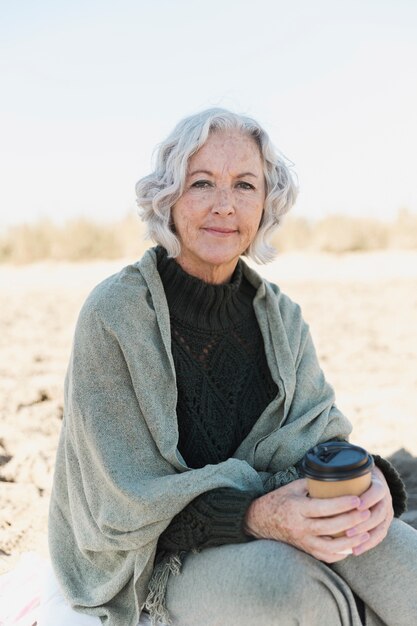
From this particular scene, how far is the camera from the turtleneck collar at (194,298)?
8.50 feet

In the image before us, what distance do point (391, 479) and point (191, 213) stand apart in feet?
3.28

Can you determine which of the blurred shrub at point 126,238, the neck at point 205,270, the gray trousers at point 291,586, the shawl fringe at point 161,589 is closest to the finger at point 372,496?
the gray trousers at point 291,586

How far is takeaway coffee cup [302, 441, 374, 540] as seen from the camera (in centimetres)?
205

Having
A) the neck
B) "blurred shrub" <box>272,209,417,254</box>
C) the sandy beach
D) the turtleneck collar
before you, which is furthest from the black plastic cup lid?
"blurred shrub" <box>272,209,417,254</box>

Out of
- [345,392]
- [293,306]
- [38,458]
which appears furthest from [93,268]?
[293,306]

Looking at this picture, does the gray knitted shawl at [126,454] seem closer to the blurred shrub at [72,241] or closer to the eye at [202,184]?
the eye at [202,184]

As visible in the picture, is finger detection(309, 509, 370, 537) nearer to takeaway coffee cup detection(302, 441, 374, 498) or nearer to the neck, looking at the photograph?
takeaway coffee cup detection(302, 441, 374, 498)

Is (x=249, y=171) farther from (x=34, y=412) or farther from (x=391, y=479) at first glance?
(x=34, y=412)

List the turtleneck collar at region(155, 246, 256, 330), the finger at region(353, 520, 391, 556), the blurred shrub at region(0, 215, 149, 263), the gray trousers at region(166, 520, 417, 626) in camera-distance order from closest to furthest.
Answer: the gray trousers at region(166, 520, 417, 626) → the finger at region(353, 520, 391, 556) → the turtleneck collar at region(155, 246, 256, 330) → the blurred shrub at region(0, 215, 149, 263)

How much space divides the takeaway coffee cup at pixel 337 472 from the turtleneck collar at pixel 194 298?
2.12 ft

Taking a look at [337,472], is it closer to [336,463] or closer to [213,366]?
[336,463]

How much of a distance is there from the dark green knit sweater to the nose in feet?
0.73

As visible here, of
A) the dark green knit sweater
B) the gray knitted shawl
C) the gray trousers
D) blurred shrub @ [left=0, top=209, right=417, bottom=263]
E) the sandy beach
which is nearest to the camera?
the gray trousers

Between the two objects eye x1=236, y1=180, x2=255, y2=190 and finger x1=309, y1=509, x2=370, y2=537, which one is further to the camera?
eye x1=236, y1=180, x2=255, y2=190
